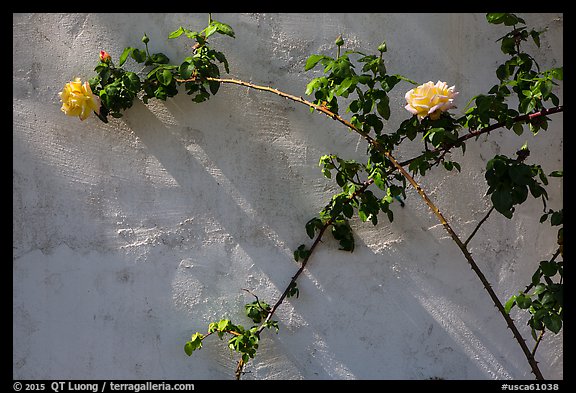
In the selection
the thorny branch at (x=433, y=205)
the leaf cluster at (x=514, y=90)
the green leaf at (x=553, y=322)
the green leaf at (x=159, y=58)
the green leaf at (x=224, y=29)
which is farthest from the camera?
the green leaf at (x=159, y=58)

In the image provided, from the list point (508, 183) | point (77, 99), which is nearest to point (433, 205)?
point (508, 183)

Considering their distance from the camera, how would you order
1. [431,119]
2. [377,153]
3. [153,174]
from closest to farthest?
[431,119]
[377,153]
[153,174]

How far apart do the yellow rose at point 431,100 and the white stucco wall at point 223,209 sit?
1.35 feet

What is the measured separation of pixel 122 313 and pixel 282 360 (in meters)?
0.63

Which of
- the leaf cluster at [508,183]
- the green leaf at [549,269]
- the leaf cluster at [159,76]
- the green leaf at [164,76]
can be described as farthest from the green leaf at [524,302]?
the green leaf at [164,76]

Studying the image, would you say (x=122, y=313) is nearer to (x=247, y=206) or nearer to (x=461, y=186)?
(x=247, y=206)

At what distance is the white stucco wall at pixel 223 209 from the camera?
105 inches

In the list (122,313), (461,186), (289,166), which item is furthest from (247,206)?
(461,186)

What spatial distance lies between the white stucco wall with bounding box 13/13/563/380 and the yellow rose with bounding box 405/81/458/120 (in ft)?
1.35

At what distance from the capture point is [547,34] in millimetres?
2695

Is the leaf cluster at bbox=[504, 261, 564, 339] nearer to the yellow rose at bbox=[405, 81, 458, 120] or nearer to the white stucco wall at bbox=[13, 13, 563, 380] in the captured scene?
the white stucco wall at bbox=[13, 13, 563, 380]

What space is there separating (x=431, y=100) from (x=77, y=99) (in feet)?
4.05

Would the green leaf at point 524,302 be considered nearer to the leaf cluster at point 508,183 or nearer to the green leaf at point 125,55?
the leaf cluster at point 508,183

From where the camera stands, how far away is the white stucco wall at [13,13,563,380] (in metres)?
2.67
